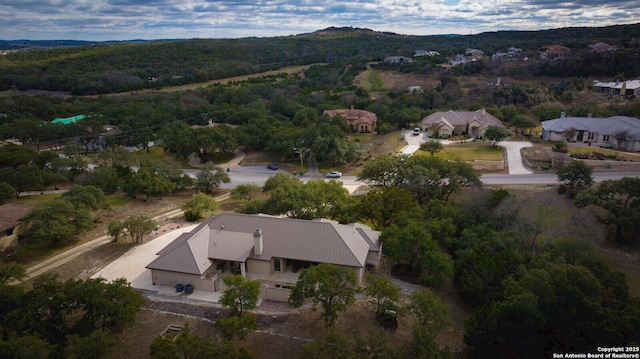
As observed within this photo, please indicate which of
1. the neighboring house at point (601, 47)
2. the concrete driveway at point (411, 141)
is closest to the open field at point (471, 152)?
the concrete driveway at point (411, 141)

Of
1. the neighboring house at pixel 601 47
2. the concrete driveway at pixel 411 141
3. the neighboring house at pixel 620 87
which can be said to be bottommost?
the concrete driveway at pixel 411 141

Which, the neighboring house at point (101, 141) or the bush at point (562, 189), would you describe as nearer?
the bush at point (562, 189)

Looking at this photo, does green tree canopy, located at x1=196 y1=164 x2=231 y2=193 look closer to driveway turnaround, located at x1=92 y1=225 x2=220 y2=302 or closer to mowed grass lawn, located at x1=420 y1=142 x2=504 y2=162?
driveway turnaround, located at x1=92 y1=225 x2=220 y2=302

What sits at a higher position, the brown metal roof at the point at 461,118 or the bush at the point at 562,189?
the brown metal roof at the point at 461,118

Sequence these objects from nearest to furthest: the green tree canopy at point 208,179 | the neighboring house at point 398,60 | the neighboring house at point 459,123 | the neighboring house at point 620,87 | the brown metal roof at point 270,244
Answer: the brown metal roof at point 270,244
the green tree canopy at point 208,179
the neighboring house at point 459,123
the neighboring house at point 620,87
the neighboring house at point 398,60

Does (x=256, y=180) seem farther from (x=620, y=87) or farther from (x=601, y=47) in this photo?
(x=601, y=47)

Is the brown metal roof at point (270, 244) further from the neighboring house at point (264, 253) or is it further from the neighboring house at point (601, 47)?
the neighboring house at point (601, 47)

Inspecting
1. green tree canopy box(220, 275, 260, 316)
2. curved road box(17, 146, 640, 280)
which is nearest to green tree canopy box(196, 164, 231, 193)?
curved road box(17, 146, 640, 280)

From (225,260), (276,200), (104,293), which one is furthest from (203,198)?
(104,293)

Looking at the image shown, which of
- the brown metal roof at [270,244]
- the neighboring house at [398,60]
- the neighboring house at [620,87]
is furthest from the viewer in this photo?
the neighboring house at [398,60]
